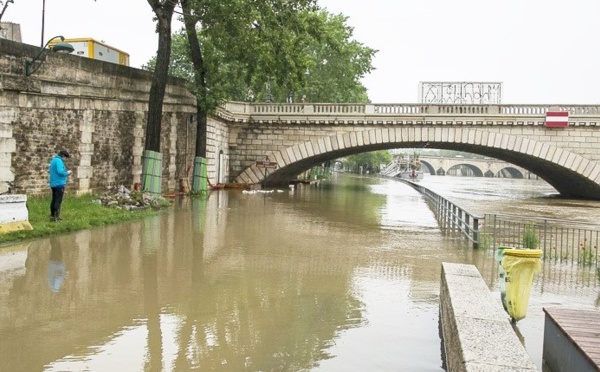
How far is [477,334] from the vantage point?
4258 mm

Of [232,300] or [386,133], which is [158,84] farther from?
[386,133]

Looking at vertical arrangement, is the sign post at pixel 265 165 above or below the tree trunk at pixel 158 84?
below

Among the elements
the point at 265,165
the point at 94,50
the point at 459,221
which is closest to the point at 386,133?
the point at 265,165

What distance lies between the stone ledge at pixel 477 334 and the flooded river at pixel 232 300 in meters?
0.51

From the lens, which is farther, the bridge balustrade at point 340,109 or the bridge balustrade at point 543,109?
the bridge balustrade at point 340,109

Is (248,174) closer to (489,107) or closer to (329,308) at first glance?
(489,107)

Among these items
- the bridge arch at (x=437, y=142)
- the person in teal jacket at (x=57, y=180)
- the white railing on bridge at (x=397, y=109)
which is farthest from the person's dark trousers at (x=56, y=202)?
the bridge arch at (x=437, y=142)

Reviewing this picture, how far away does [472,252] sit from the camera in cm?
1159

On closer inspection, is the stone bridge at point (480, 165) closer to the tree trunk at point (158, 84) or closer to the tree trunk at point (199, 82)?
the tree trunk at point (199, 82)

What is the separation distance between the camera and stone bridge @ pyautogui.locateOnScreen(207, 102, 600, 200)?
1234 inches

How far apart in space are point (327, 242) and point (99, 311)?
6.52 metres

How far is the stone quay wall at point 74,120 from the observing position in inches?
544

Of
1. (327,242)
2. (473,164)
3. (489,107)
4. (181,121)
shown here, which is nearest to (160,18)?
(181,121)

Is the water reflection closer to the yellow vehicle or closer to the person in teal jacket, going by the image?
the person in teal jacket
